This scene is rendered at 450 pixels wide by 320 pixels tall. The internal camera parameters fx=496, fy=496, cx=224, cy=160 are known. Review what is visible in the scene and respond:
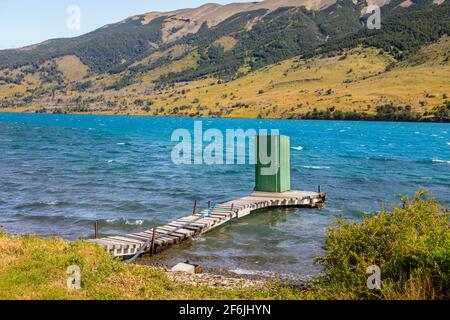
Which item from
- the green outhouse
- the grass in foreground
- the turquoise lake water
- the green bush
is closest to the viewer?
the green bush

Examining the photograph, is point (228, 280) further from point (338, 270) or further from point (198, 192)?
point (198, 192)

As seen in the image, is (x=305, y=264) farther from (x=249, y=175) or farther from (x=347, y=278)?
(x=249, y=175)

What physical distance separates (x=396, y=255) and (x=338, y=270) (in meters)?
2.06

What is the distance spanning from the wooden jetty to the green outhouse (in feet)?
3.41

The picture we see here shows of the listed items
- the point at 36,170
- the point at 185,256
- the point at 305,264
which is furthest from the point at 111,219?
the point at 36,170

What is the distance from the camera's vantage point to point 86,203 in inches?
1777

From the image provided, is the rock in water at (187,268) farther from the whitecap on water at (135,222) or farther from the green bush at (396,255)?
the whitecap on water at (135,222)

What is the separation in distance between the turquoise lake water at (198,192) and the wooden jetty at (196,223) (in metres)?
0.81

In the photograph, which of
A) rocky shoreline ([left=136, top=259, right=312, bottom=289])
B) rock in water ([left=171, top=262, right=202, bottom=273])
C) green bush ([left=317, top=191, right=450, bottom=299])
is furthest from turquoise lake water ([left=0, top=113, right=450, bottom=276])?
green bush ([left=317, top=191, right=450, bottom=299])

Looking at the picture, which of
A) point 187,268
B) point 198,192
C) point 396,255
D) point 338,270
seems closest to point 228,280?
point 187,268

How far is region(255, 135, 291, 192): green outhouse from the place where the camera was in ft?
146

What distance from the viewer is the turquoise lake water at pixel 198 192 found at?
3138 centimetres

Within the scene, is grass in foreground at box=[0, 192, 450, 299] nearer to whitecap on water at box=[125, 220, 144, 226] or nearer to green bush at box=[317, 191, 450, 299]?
green bush at box=[317, 191, 450, 299]
